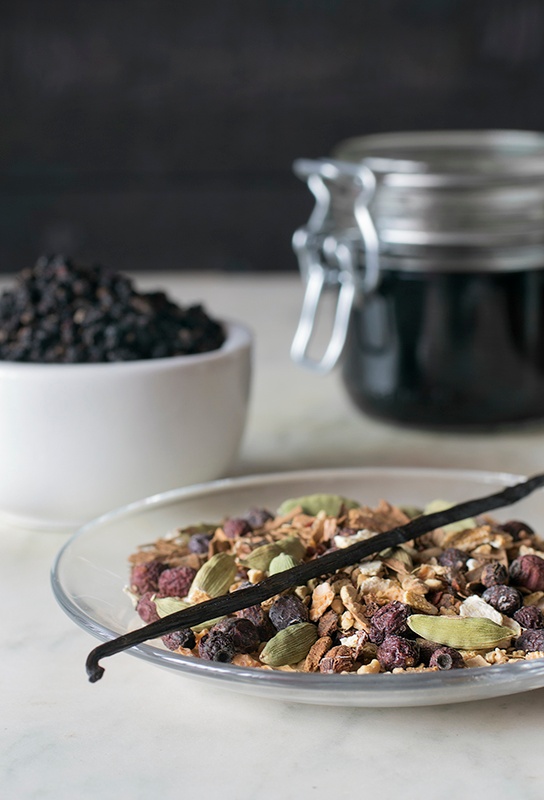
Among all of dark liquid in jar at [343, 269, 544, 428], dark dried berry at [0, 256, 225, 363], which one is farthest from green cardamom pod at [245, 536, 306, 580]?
dark liquid in jar at [343, 269, 544, 428]

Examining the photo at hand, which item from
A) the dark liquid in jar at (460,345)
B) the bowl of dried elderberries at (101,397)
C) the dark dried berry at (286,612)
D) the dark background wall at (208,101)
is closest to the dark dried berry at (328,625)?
the dark dried berry at (286,612)

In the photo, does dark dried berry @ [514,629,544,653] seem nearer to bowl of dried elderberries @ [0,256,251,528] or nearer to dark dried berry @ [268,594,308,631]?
dark dried berry @ [268,594,308,631]

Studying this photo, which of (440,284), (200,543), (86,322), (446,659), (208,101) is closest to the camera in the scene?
(446,659)

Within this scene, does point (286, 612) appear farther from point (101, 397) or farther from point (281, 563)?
point (101, 397)

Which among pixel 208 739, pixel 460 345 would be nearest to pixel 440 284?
pixel 460 345

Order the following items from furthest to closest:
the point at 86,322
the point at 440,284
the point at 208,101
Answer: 1. the point at 208,101
2. the point at 440,284
3. the point at 86,322
